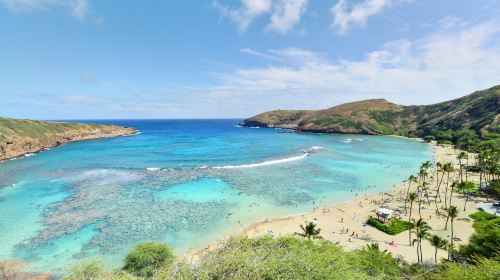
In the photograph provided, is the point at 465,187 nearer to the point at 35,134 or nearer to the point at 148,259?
the point at 148,259

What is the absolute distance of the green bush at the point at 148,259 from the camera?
24386mm

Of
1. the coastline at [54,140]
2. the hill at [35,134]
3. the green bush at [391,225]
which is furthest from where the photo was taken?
the hill at [35,134]

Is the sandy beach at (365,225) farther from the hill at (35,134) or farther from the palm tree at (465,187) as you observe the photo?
the hill at (35,134)

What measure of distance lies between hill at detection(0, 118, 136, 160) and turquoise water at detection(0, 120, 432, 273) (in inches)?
505

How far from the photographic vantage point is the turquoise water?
34.0 metres

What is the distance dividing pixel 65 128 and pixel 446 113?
225 m

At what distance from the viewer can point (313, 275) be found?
14.3 metres

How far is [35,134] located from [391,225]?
135 meters

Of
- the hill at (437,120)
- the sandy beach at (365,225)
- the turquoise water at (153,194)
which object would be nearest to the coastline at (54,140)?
the turquoise water at (153,194)

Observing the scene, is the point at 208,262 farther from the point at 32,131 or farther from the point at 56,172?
the point at 32,131

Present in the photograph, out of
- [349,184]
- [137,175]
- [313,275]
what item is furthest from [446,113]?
[313,275]

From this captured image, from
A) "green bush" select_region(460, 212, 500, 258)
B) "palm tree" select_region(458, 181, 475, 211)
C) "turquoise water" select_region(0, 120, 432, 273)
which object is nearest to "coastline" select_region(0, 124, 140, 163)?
"turquoise water" select_region(0, 120, 432, 273)

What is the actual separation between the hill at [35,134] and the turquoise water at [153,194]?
42.1 feet

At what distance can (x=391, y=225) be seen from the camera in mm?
38344
